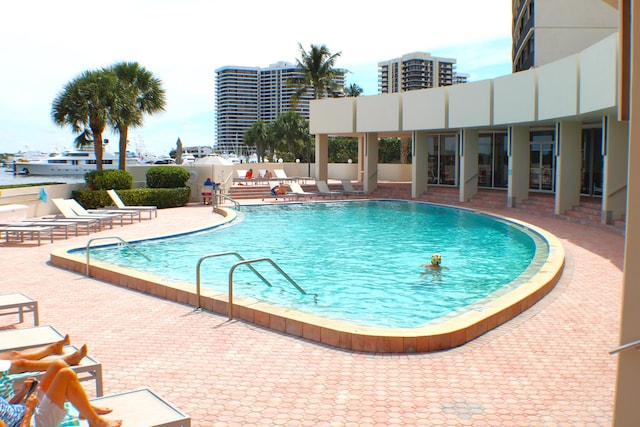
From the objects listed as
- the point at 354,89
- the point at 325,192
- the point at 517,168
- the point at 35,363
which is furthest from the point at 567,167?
the point at 354,89

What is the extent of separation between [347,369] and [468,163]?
863 inches

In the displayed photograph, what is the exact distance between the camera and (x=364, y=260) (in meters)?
13.7

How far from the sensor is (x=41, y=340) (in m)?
5.68

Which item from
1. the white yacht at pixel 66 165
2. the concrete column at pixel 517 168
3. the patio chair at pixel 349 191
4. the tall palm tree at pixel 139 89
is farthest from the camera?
the white yacht at pixel 66 165

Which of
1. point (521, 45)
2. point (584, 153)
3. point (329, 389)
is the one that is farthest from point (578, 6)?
point (329, 389)

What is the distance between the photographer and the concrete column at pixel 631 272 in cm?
279

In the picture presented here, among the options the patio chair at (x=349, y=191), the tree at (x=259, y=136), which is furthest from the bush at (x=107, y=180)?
the tree at (x=259, y=136)

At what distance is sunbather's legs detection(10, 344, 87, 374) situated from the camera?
4.51m

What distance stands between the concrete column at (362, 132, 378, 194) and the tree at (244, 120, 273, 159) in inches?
1474

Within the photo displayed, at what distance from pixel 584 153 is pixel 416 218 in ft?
26.6

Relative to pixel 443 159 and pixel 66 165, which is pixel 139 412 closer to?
pixel 443 159

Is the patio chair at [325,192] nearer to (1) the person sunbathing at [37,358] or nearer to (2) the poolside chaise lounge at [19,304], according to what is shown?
(2) the poolside chaise lounge at [19,304]

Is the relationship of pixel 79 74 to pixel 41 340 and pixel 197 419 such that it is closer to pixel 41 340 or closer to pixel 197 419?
pixel 41 340

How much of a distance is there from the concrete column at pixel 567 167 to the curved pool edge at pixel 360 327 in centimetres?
1085
